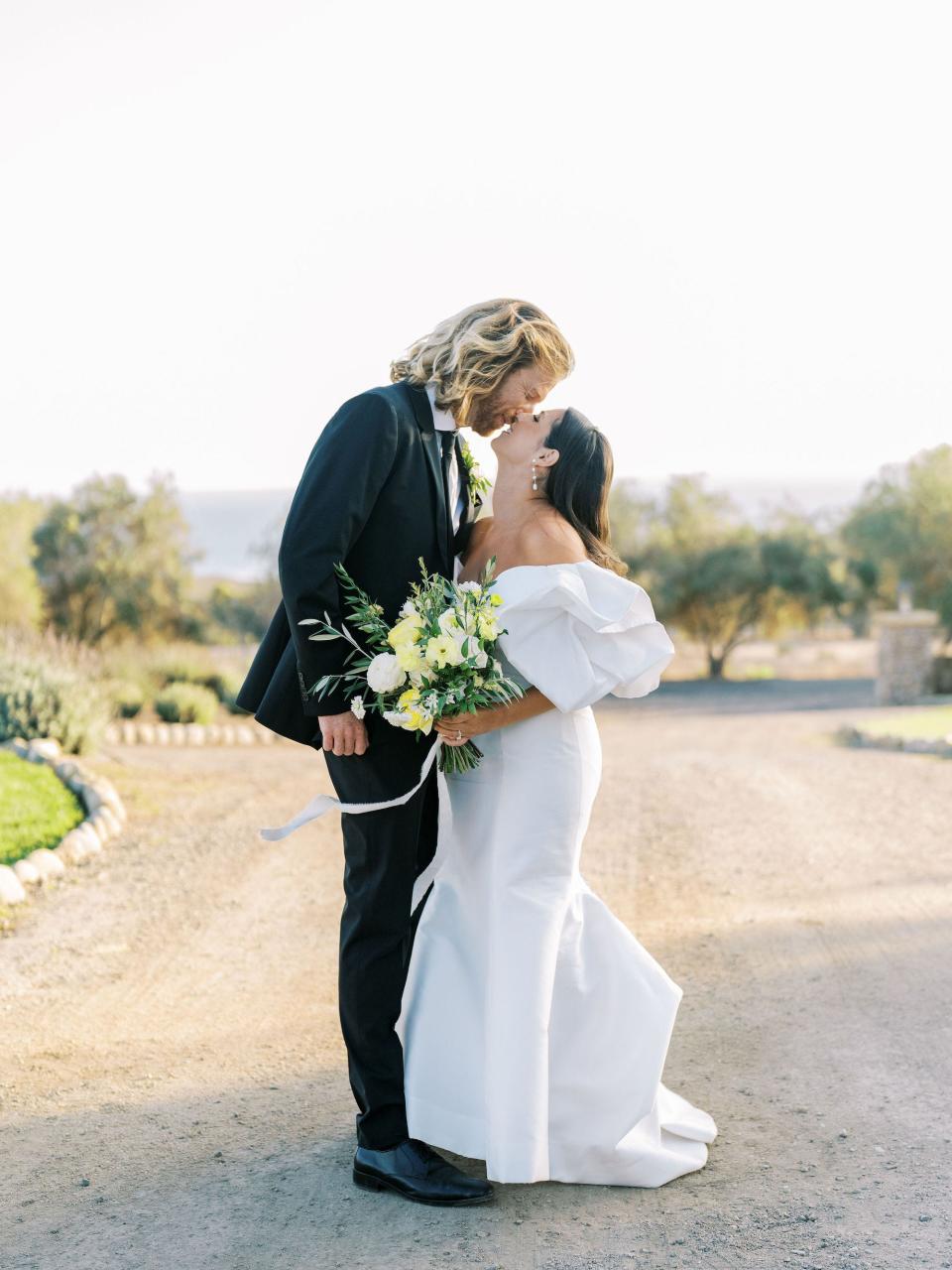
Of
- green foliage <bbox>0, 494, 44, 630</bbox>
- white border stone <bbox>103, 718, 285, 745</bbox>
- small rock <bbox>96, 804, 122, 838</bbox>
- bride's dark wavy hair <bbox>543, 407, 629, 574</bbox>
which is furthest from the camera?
green foliage <bbox>0, 494, 44, 630</bbox>

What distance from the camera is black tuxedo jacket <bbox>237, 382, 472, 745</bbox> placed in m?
3.27

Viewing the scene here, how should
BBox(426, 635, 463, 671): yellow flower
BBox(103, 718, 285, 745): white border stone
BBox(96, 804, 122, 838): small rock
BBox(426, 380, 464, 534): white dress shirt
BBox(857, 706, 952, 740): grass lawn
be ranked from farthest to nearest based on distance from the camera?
BBox(857, 706, 952, 740): grass lawn
BBox(103, 718, 285, 745): white border stone
BBox(96, 804, 122, 838): small rock
BBox(426, 380, 464, 534): white dress shirt
BBox(426, 635, 463, 671): yellow flower

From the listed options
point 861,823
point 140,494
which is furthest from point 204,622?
point 861,823

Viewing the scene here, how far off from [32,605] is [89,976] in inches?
814

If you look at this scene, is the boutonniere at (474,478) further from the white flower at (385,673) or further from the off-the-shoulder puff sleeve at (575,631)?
the white flower at (385,673)

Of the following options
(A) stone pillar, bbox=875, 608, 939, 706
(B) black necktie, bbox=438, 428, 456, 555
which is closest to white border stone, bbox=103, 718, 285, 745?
(B) black necktie, bbox=438, 428, 456, 555

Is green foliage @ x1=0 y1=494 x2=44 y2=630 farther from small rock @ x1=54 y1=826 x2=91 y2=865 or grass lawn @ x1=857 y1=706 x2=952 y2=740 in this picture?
small rock @ x1=54 y1=826 x2=91 y2=865

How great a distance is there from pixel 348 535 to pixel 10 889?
4394 mm

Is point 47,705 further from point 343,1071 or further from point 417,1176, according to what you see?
point 417,1176

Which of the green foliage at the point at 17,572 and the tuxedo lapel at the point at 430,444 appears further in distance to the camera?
the green foliage at the point at 17,572

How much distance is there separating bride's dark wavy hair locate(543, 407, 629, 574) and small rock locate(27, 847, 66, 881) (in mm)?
4804

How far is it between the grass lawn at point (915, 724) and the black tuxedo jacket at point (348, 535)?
11810 mm

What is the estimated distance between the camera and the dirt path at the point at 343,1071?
3.17m

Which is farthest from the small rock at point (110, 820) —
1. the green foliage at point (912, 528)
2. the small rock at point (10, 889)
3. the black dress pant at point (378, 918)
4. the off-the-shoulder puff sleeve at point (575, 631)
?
the green foliage at point (912, 528)
